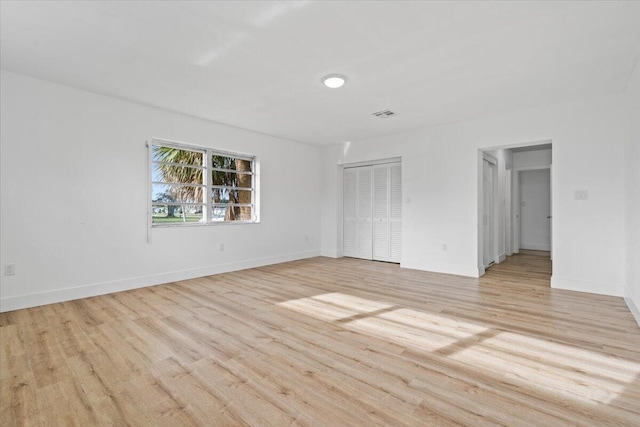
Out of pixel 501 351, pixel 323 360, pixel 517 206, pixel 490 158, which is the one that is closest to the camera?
pixel 323 360

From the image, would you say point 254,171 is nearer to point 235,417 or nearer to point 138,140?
point 138,140

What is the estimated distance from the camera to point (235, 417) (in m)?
1.64

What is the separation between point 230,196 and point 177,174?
3.41ft

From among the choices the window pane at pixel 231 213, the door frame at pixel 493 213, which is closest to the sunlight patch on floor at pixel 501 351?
the window pane at pixel 231 213

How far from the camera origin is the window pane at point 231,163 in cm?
548

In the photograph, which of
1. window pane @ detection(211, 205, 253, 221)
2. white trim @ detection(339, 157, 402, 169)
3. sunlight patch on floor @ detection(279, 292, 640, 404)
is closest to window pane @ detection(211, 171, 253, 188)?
window pane @ detection(211, 205, 253, 221)

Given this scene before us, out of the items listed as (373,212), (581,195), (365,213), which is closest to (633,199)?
(581,195)

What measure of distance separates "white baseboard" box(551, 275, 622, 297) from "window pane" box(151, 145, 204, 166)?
5704mm

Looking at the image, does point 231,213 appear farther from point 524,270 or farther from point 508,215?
point 508,215

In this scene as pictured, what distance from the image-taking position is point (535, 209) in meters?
8.20

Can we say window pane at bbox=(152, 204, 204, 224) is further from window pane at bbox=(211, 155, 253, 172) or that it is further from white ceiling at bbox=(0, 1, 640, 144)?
white ceiling at bbox=(0, 1, 640, 144)

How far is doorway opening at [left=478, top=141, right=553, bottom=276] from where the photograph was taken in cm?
567

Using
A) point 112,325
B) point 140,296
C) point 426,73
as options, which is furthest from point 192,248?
point 426,73

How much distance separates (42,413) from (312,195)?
19.1 feet
